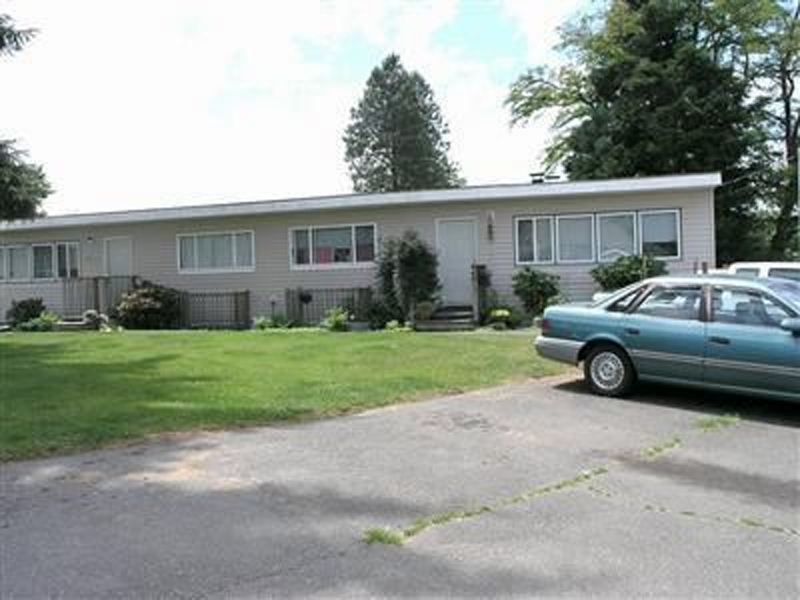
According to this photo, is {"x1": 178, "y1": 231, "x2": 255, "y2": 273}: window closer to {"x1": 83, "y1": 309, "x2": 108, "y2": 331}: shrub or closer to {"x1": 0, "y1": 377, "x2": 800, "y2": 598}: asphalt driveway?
{"x1": 83, "y1": 309, "x2": 108, "y2": 331}: shrub

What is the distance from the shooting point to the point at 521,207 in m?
23.0

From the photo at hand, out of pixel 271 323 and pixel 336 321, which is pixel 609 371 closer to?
pixel 336 321

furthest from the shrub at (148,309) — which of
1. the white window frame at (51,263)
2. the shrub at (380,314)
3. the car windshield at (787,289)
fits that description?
the car windshield at (787,289)

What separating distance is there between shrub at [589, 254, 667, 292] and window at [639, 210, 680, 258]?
430 mm

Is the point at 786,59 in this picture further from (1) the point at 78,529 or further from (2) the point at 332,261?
(1) the point at 78,529

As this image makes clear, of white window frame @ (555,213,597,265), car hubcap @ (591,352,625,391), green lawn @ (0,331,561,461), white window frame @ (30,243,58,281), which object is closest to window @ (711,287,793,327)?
car hubcap @ (591,352,625,391)

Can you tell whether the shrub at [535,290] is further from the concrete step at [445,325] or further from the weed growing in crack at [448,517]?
the weed growing in crack at [448,517]

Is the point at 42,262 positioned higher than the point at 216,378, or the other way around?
the point at 42,262

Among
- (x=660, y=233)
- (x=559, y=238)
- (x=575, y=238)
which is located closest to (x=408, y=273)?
(x=559, y=238)

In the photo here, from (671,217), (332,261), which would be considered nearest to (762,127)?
(671,217)

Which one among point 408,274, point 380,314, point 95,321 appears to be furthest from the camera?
point 95,321

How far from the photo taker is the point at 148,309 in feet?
80.3

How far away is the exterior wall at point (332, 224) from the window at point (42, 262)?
306 millimetres

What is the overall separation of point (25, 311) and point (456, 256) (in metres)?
12.4
